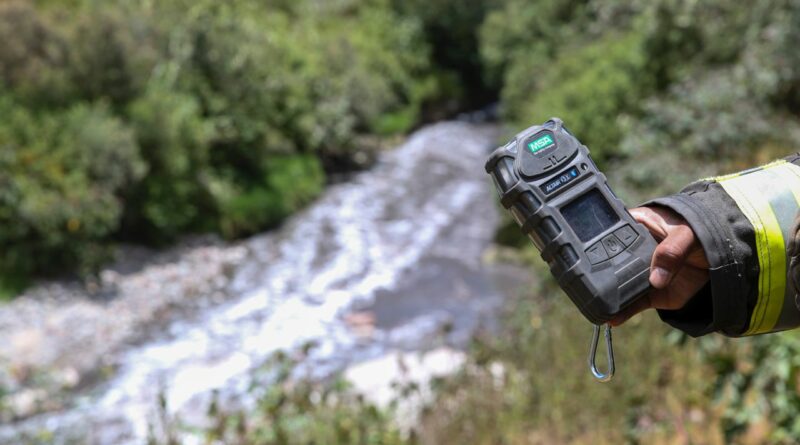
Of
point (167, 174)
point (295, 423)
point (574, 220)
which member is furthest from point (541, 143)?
point (167, 174)

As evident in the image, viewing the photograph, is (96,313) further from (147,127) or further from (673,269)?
(673,269)

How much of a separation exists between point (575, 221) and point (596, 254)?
98 millimetres

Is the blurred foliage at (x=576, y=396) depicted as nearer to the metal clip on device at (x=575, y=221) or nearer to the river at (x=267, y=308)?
the river at (x=267, y=308)

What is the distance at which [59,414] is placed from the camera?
801cm

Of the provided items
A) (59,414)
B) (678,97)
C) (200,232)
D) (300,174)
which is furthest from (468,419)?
(300,174)

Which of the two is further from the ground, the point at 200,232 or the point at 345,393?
the point at 200,232

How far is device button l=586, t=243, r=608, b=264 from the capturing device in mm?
1731

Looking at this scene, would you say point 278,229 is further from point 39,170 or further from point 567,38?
point 567,38

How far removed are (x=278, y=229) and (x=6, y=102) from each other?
15.9 feet

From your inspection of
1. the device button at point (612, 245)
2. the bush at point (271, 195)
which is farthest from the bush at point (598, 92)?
the device button at point (612, 245)

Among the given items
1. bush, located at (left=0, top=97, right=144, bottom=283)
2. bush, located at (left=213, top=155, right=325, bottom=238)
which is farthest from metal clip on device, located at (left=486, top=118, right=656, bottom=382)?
bush, located at (left=213, top=155, right=325, bottom=238)

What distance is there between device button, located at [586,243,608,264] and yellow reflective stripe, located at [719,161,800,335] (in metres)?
0.28

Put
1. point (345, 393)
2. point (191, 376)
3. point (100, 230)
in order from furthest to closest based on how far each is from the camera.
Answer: point (100, 230)
point (191, 376)
point (345, 393)

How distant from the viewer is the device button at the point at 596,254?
173 centimetres
